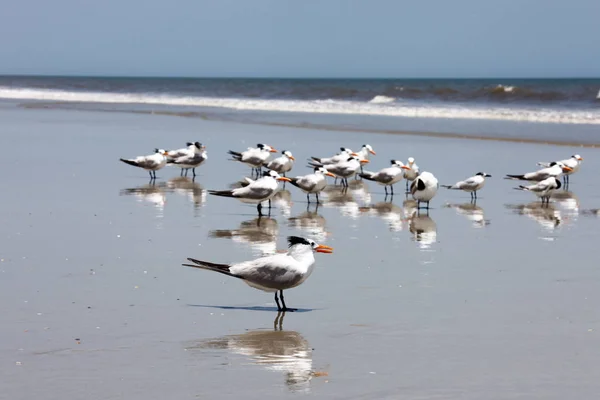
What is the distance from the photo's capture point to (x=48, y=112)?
3834cm

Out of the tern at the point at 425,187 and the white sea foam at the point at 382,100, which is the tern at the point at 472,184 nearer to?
the tern at the point at 425,187

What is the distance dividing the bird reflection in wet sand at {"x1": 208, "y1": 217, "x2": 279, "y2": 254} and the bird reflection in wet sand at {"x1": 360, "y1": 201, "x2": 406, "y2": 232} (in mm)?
1602

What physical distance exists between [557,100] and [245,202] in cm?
4000

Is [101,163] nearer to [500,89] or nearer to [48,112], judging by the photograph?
[48,112]

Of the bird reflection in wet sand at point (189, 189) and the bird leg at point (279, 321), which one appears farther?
the bird reflection in wet sand at point (189, 189)

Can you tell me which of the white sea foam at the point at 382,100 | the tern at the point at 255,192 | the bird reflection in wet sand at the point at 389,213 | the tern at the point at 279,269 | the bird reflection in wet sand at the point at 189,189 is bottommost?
the white sea foam at the point at 382,100

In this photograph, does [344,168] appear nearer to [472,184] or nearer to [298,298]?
[472,184]

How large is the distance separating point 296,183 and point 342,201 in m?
1.02

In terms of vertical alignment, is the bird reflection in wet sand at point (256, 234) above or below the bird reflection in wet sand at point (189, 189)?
above

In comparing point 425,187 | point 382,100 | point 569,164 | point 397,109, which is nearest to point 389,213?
point 425,187

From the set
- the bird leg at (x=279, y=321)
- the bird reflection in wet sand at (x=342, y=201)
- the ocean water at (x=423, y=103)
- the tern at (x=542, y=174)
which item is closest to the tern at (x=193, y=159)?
the bird reflection in wet sand at (x=342, y=201)

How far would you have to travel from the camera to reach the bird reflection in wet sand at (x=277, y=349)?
636 cm

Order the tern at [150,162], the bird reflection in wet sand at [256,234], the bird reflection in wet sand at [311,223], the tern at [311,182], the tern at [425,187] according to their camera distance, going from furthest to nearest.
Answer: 1. the tern at [150,162]
2. the tern at [311,182]
3. the tern at [425,187]
4. the bird reflection in wet sand at [311,223]
5. the bird reflection in wet sand at [256,234]

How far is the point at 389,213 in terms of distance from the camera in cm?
1444
